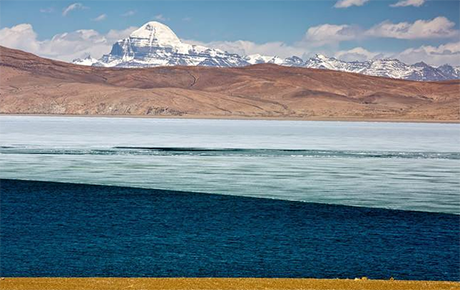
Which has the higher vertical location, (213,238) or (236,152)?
(213,238)

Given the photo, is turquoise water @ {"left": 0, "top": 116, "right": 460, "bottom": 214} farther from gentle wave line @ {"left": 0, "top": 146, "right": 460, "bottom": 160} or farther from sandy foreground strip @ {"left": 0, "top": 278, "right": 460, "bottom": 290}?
sandy foreground strip @ {"left": 0, "top": 278, "right": 460, "bottom": 290}

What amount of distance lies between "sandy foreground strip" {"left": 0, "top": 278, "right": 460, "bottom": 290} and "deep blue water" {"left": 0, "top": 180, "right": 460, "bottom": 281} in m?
2.41

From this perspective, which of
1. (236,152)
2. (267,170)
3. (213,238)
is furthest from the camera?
(236,152)

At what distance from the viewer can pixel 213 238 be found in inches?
883

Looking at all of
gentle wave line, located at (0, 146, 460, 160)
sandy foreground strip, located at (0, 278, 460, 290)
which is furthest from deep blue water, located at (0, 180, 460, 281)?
gentle wave line, located at (0, 146, 460, 160)

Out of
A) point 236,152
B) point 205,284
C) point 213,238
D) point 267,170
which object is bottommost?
point 236,152

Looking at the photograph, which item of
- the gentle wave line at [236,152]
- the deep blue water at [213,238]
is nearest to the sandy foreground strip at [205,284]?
the deep blue water at [213,238]

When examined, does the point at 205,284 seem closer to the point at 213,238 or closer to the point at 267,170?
the point at 213,238

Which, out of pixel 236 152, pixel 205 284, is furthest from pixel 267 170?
pixel 205 284

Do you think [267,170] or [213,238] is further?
[267,170]

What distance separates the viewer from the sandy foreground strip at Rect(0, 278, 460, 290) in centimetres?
1446

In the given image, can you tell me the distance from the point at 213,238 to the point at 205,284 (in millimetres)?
7531

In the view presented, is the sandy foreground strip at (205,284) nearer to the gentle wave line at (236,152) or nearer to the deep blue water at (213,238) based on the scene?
the deep blue water at (213,238)

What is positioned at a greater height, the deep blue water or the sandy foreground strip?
the sandy foreground strip
